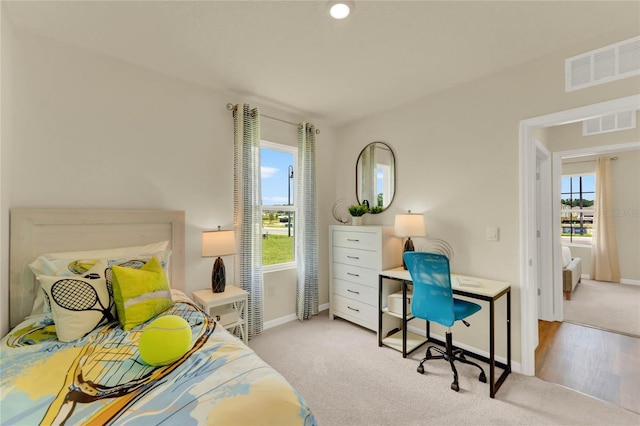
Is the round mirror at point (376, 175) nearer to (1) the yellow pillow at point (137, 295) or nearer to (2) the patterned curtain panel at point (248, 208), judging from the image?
(2) the patterned curtain panel at point (248, 208)

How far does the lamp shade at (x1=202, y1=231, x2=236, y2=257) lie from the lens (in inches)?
97.7

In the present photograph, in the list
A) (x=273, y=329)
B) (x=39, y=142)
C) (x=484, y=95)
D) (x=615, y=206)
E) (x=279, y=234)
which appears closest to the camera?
(x=39, y=142)

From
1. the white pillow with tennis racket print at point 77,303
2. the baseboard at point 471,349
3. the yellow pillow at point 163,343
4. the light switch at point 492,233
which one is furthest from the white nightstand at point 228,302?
the light switch at point 492,233

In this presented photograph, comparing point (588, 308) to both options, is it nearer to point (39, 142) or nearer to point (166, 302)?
point (166, 302)

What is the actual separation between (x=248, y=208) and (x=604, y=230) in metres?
A: 6.22

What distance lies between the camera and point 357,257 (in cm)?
318

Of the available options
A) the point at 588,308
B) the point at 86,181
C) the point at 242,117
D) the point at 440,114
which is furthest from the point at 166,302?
the point at 588,308

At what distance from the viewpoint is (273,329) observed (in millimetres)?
3158

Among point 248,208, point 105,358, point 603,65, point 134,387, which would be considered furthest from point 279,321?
point 603,65

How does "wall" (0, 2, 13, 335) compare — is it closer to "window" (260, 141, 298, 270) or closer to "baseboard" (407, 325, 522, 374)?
"window" (260, 141, 298, 270)

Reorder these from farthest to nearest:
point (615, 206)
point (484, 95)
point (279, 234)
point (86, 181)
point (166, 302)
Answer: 1. point (615, 206)
2. point (279, 234)
3. point (484, 95)
4. point (86, 181)
5. point (166, 302)

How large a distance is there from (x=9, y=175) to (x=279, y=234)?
93.0 inches

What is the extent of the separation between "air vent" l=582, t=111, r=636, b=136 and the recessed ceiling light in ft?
11.0

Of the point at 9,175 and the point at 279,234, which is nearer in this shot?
the point at 9,175
